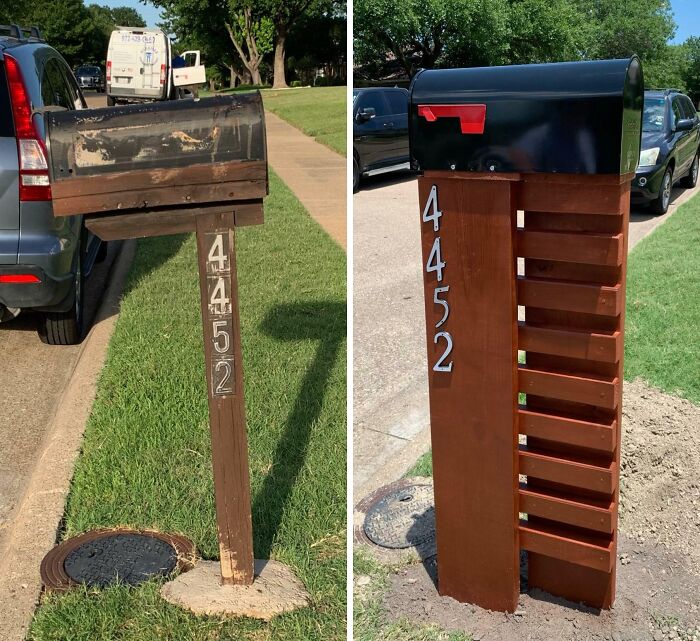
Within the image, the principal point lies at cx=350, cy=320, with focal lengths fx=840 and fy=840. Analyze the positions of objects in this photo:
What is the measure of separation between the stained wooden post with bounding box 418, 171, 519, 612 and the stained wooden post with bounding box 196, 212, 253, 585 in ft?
2.16

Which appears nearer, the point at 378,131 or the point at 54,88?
the point at 54,88

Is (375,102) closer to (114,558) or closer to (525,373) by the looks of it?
(114,558)

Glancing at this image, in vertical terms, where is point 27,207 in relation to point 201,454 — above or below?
above

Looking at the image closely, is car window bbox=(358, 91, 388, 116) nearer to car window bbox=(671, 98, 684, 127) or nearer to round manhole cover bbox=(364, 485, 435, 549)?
car window bbox=(671, 98, 684, 127)

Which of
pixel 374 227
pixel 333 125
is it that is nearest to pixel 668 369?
pixel 374 227

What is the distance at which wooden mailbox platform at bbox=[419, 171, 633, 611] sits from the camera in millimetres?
2570

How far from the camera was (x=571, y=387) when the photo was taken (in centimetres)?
274

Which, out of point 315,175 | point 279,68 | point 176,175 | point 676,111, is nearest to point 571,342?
point 176,175

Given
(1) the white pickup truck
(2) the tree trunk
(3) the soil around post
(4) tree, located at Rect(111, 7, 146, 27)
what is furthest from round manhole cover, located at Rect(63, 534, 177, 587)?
(4) tree, located at Rect(111, 7, 146, 27)

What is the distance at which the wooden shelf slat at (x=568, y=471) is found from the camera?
280cm

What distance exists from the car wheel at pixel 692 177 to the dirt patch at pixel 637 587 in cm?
1187

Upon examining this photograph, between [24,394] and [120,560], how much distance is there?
223 cm

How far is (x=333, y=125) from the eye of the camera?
22172mm

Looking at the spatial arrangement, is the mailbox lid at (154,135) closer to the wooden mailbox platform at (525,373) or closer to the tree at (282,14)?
the wooden mailbox platform at (525,373)
